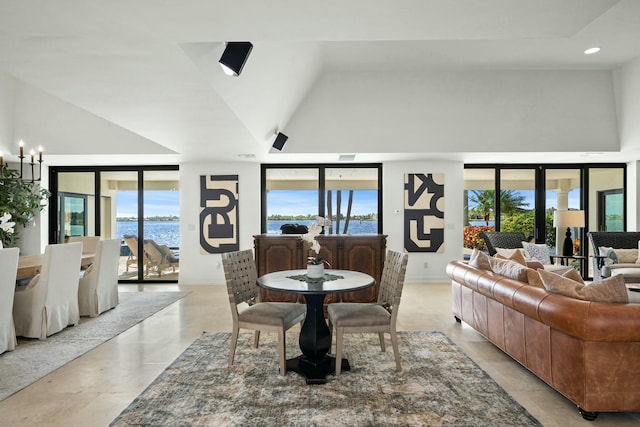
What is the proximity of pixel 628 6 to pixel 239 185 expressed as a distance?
19.8 feet

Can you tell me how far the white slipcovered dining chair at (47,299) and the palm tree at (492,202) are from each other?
22.5ft

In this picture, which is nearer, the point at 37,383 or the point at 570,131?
the point at 37,383

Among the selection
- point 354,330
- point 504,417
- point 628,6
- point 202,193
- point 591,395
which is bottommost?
point 504,417

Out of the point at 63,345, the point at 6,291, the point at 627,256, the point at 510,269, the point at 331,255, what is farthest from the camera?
the point at 627,256

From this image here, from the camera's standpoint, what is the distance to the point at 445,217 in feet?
24.4

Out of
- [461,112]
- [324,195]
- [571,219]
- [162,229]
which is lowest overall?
[162,229]

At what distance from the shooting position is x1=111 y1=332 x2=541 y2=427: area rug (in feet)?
7.93

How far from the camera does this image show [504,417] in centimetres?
245

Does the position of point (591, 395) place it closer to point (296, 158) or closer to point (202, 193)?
point (296, 158)

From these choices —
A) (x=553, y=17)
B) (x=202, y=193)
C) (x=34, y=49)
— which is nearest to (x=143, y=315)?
(x=202, y=193)

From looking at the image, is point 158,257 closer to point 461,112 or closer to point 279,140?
point 279,140

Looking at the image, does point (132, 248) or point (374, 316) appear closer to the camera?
point (374, 316)

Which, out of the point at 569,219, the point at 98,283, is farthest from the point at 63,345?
the point at 569,219

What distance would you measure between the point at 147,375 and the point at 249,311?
943mm
